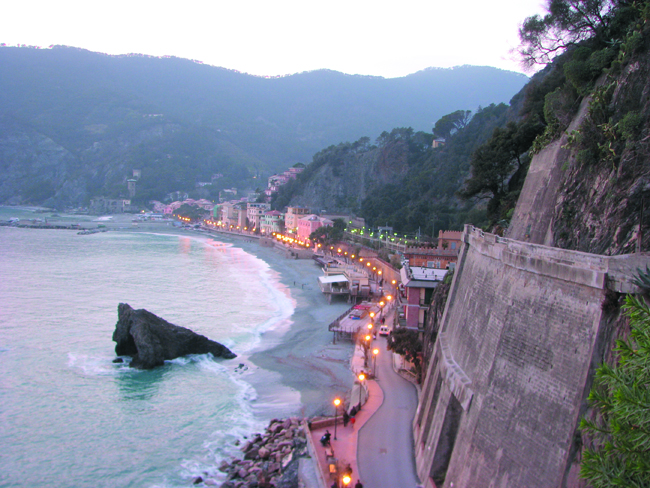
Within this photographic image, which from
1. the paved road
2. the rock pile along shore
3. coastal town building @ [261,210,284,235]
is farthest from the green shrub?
coastal town building @ [261,210,284,235]

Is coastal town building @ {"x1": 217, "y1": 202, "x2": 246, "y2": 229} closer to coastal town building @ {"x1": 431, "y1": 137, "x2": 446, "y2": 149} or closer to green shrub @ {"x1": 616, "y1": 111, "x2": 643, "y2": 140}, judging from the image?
coastal town building @ {"x1": 431, "y1": 137, "x2": 446, "y2": 149}

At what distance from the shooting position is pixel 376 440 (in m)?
13.1

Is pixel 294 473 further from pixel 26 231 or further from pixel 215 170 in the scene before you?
pixel 215 170

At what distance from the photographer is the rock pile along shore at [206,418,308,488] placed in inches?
506

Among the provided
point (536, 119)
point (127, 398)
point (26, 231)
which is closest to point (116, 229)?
point (26, 231)

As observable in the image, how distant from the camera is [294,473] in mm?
12789

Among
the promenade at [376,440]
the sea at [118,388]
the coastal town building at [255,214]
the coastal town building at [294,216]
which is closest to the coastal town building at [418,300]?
the promenade at [376,440]

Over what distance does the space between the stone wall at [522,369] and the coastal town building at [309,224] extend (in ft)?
187

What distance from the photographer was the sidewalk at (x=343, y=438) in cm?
1147

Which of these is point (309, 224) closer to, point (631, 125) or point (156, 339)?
point (156, 339)

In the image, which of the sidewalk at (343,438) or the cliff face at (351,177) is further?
the cliff face at (351,177)

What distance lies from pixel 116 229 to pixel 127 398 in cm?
9227

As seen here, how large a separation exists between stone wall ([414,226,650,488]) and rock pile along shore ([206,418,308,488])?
3.82 metres

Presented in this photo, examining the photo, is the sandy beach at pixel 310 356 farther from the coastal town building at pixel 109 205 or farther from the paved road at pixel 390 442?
the coastal town building at pixel 109 205
